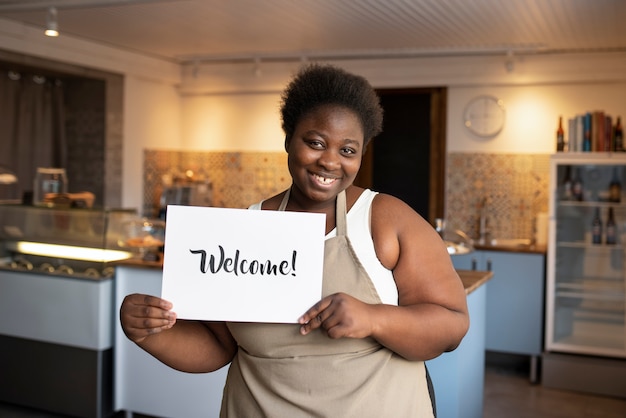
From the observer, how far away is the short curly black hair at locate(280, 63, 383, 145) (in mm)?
1290

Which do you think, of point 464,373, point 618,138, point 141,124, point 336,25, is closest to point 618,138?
point 618,138

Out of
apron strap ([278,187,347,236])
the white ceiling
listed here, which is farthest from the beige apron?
the white ceiling

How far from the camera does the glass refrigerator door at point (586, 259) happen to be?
5109 mm

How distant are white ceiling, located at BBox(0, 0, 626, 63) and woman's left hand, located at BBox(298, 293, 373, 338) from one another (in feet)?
10.7

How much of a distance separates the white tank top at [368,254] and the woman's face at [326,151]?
6 centimetres

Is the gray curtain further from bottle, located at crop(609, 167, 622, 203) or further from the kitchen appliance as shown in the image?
bottle, located at crop(609, 167, 622, 203)

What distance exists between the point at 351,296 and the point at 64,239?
311cm

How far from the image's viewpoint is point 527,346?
5.28 metres

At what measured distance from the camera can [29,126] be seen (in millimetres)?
5898

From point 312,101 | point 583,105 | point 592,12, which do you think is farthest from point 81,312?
point 583,105

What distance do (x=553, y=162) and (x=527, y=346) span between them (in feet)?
4.35

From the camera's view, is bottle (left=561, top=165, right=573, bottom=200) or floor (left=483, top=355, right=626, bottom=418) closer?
floor (left=483, top=355, right=626, bottom=418)

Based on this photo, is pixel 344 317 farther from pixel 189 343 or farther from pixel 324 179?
pixel 189 343

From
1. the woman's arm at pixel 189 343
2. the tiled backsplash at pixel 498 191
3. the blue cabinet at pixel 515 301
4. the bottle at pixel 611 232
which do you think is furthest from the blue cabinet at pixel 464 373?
the tiled backsplash at pixel 498 191
